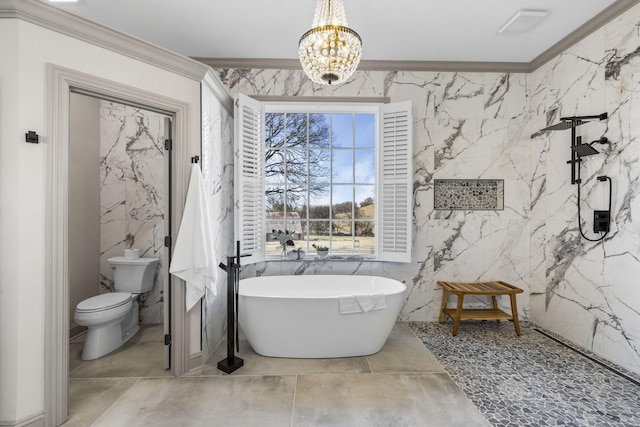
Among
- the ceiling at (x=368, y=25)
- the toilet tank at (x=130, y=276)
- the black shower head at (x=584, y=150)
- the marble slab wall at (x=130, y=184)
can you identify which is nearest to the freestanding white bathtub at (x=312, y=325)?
the toilet tank at (x=130, y=276)

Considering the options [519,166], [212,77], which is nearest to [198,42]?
[212,77]

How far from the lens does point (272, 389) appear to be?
7.25 ft

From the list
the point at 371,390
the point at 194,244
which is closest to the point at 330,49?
the point at 194,244

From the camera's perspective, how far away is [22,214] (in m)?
1.72

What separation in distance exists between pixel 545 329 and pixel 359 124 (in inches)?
123

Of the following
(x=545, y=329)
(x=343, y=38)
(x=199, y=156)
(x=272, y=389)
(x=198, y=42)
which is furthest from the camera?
(x=545, y=329)

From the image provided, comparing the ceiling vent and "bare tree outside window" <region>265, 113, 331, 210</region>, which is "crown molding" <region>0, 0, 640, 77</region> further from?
"bare tree outside window" <region>265, 113, 331, 210</region>

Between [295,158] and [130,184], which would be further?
[295,158]

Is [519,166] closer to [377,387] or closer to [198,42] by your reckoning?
[377,387]

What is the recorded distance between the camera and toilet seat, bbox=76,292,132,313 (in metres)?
2.55

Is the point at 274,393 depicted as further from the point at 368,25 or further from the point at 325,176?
the point at 368,25

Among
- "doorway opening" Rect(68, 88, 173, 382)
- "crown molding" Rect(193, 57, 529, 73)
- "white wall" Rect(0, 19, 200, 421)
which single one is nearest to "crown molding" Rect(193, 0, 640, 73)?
"crown molding" Rect(193, 57, 529, 73)

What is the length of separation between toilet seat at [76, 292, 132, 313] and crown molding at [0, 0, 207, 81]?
196 centimetres

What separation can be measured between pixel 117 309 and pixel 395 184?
2.88m
